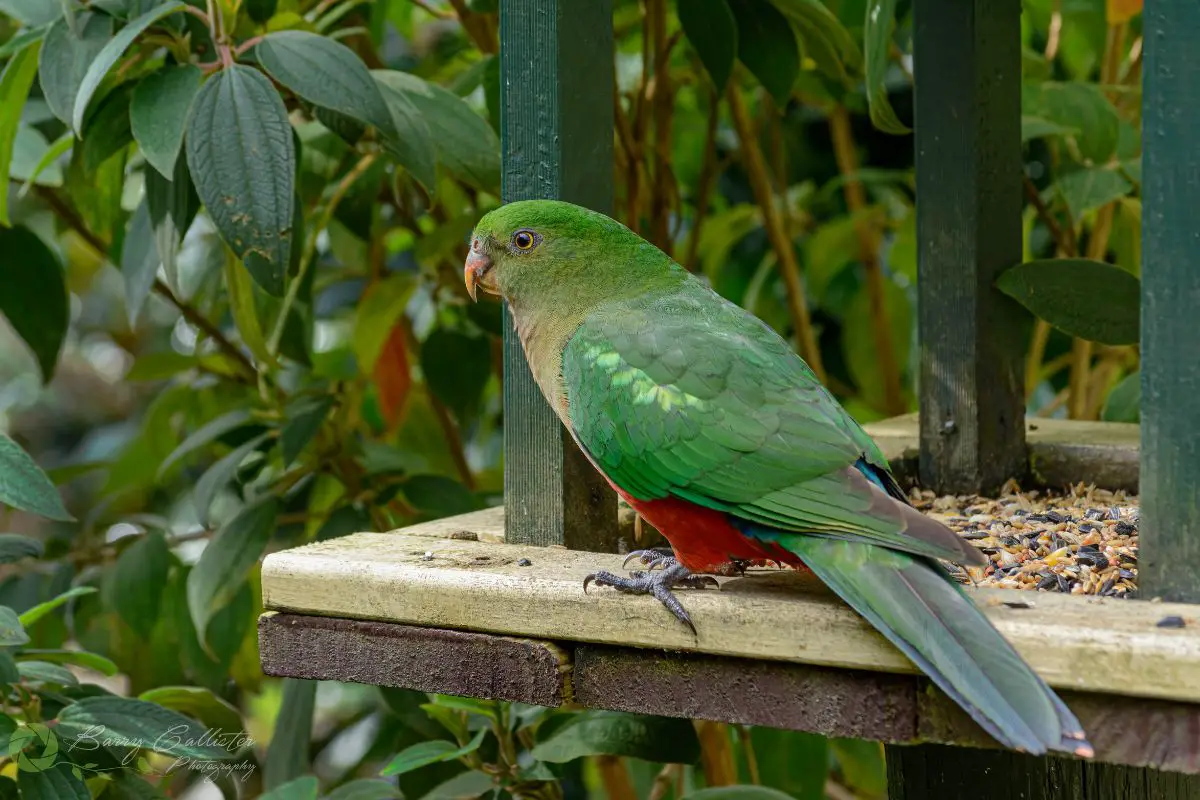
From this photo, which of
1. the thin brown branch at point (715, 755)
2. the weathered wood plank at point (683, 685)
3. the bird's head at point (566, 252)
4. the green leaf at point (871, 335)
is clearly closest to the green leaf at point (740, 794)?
the weathered wood plank at point (683, 685)

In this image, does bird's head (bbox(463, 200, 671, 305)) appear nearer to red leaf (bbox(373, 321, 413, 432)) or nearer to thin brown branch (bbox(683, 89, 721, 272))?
thin brown branch (bbox(683, 89, 721, 272))

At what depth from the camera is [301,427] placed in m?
2.44

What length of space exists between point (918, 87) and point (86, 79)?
1267 mm

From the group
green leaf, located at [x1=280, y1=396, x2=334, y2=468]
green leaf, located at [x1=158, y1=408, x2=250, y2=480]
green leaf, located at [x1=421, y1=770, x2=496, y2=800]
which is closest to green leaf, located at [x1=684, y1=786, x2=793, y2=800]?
green leaf, located at [x1=421, y1=770, x2=496, y2=800]

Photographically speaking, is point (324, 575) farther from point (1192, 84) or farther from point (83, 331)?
point (83, 331)

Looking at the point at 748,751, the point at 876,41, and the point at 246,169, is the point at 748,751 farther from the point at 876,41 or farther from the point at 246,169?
the point at 246,169

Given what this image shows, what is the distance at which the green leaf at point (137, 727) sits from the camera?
1.87 m

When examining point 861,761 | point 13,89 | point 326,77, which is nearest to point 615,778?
point 861,761

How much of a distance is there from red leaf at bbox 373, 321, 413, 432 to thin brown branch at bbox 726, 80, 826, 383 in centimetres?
83

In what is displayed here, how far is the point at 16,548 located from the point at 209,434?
0.52 meters

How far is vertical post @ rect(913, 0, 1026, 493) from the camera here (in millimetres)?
2232

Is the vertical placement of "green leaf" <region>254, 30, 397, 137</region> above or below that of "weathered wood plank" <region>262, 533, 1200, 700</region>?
above

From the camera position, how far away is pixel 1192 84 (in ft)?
4.74

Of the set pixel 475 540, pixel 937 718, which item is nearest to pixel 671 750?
pixel 475 540
